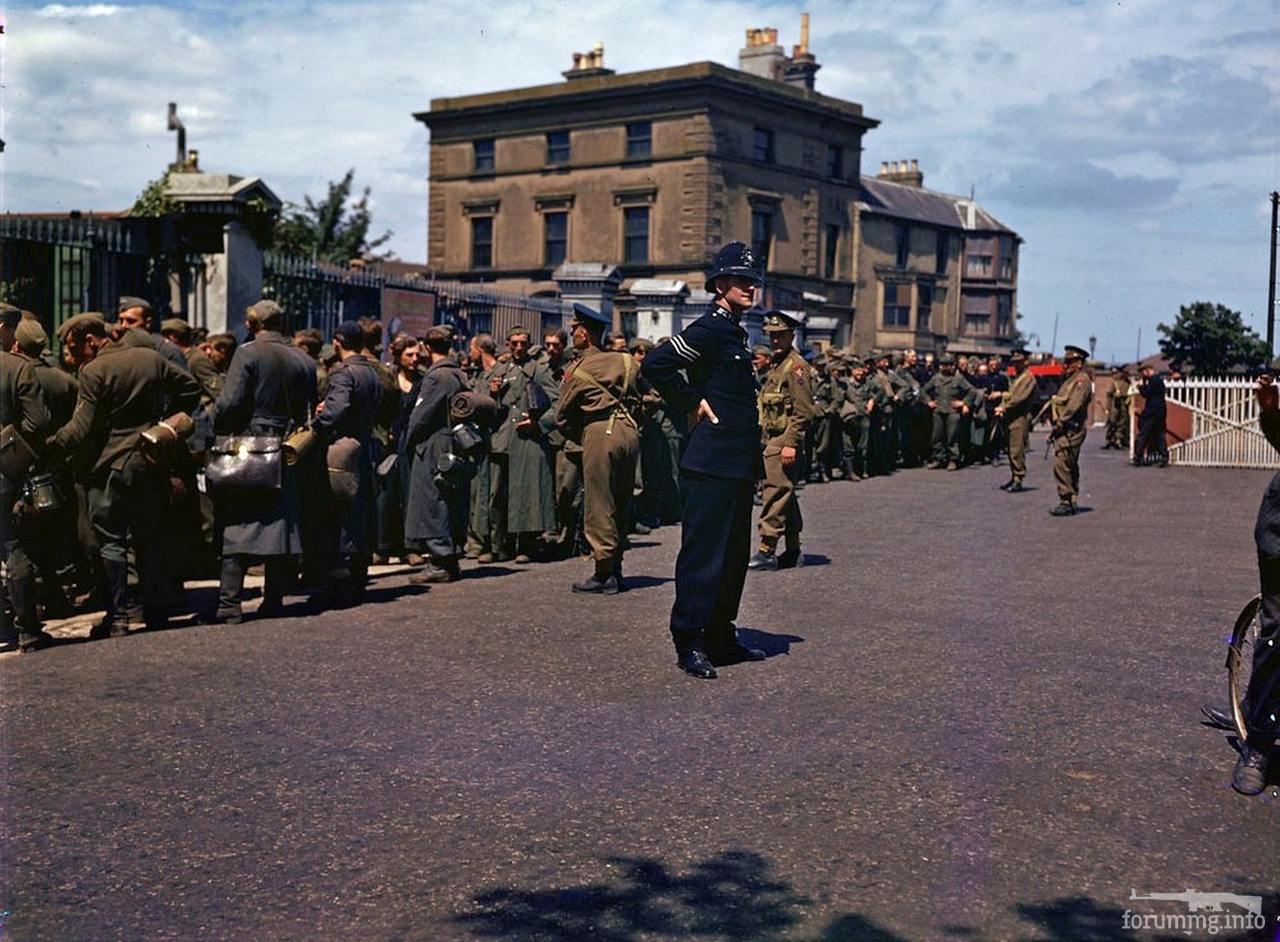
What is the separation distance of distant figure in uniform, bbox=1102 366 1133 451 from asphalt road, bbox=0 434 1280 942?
27.5 m

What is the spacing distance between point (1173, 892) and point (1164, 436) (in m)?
26.4

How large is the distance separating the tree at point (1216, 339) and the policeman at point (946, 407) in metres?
25.8

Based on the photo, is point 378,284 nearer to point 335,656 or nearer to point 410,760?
point 335,656

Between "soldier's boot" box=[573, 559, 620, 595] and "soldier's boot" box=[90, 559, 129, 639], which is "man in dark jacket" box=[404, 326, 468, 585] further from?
"soldier's boot" box=[90, 559, 129, 639]

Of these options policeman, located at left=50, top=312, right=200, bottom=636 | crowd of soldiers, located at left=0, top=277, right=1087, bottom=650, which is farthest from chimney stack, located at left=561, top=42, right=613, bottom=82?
policeman, located at left=50, top=312, right=200, bottom=636

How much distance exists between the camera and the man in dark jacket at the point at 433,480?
10930 millimetres

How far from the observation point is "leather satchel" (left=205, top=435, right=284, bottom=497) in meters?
8.98

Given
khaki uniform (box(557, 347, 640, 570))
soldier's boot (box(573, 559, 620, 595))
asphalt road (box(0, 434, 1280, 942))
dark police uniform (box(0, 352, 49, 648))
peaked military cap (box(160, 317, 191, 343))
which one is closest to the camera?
asphalt road (box(0, 434, 1280, 942))

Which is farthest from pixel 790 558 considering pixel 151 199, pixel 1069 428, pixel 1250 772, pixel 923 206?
pixel 923 206

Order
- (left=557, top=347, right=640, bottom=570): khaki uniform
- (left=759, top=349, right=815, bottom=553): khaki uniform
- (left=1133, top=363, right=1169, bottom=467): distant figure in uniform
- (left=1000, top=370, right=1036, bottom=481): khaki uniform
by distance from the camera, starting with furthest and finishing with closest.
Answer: (left=1133, top=363, right=1169, bottom=467): distant figure in uniform
(left=1000, top=370, right=1036, bottom=481): khaki uniform
(left=759, top=349, right=815, bottom=553): khaki uniform
(left=557, top=347, right=640, bottom=570): khaki uniform

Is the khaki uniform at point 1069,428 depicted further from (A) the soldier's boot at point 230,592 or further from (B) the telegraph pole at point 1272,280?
(B) the telegraph pole at point 1272,280

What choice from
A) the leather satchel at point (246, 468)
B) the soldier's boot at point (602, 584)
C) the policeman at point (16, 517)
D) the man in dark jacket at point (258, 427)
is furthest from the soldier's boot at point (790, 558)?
the policeman at point (16, 517)

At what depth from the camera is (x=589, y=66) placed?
5106 centimetres

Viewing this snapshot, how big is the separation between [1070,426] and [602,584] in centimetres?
878
